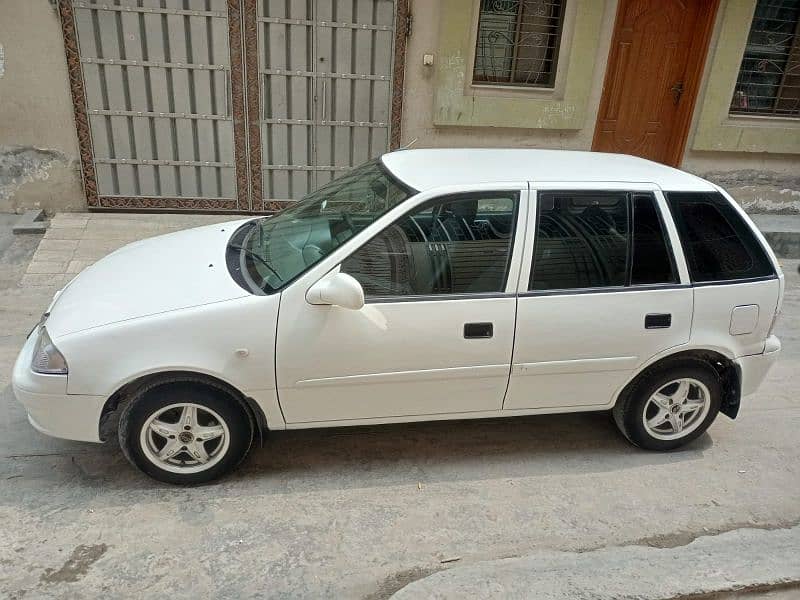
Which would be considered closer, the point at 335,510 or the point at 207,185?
the point at 335,510

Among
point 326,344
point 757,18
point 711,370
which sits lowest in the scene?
point 711,370

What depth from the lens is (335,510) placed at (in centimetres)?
310

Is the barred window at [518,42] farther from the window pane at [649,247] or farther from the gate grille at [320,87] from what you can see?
the window pane at [649,247]

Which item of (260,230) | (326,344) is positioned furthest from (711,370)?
(260,230)

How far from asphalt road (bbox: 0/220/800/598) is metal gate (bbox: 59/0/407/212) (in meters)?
3.82

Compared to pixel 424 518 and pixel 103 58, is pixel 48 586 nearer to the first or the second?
pixel 424 518

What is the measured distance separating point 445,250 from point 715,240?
1562 millimetres

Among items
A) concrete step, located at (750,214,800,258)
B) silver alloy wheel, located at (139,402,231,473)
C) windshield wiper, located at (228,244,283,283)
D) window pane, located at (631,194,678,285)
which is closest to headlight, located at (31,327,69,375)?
silver alloy wheel, located at (139,402,231,473)

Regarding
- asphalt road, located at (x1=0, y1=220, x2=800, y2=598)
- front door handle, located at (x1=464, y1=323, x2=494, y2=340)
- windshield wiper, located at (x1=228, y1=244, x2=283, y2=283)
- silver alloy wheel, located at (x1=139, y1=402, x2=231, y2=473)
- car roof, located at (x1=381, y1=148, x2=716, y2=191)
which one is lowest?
Result: asphalt road, located at (x1=0, y1=220, x2=800, y2=598)

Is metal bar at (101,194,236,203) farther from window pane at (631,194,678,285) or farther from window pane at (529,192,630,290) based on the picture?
window pane at (631,194,678,285)

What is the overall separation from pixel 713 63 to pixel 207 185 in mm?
6415

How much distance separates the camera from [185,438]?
3080 mm

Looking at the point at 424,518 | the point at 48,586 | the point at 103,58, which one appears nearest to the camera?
the point at 48,586

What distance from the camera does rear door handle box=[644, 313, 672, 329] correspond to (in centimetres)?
333
